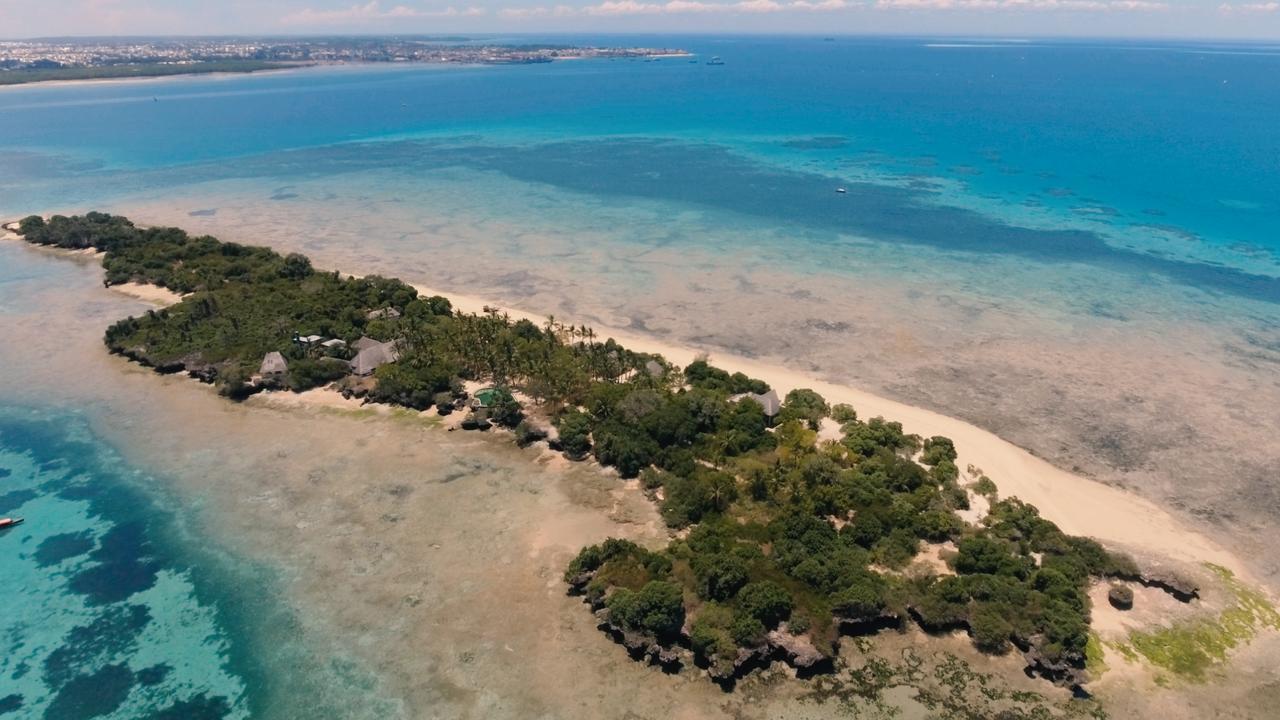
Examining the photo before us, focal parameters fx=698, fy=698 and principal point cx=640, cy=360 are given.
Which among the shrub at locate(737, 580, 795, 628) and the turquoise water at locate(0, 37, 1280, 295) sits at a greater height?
the turquoise water at locate(0, 37, 1280, 295)

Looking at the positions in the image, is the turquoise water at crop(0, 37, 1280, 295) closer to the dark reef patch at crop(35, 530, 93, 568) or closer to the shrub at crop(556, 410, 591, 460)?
the shrub at crop(556, 410, 591, 460)

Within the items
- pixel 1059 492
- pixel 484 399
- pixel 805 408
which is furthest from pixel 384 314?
pixel 1059 492

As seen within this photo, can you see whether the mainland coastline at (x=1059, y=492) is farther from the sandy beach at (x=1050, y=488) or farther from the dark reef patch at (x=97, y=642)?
the dark reef patch at (x=97, y=642)

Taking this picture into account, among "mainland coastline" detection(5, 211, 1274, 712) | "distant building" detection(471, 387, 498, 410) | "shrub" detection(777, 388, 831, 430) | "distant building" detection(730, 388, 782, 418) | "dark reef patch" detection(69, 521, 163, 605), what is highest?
"distant building" detection(471, 387, 498, 410)

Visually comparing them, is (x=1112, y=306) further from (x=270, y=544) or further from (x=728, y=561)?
(x=270, y=544)

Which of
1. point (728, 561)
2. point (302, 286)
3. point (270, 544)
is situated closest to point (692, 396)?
point (728, 561)

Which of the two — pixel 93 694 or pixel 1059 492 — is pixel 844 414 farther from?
pixel 93 694

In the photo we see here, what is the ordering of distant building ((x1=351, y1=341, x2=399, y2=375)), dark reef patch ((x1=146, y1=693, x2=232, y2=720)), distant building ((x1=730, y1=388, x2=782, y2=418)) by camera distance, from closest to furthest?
1. dark reef patch ((x1=146, y1=693, x2=232, y2=720))
2. distant building ((x1=730, y1=388, x2=782, y2=418))
3. distant building ((x1=351, y1=341, x2=399, y2=375))

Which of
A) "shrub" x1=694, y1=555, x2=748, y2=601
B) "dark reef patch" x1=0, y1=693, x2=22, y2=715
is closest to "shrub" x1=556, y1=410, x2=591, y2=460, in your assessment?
"shrub" x1=694, y1=555, x2=748, y2=601
